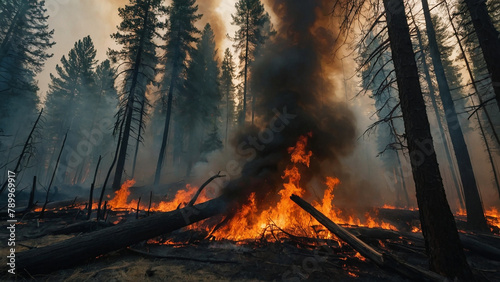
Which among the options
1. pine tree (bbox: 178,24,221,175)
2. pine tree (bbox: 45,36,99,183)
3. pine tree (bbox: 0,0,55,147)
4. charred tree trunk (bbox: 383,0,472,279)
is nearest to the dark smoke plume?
Result: charred tree trunk (bbox: 383,0,472,279)

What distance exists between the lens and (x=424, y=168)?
3.90 metres

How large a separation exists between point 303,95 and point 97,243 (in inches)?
382

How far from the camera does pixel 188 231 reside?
6.72m

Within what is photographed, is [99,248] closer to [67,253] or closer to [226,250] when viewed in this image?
[67,253]

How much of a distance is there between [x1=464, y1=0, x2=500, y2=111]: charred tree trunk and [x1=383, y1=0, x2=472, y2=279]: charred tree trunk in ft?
10.4

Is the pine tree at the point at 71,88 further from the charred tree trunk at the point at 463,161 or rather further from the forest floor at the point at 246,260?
the charred tree trunk at the point at 463,161

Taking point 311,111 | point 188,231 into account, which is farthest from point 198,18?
point 188,231

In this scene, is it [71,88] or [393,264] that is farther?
[71,88]

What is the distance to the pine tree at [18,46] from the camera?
21.3m

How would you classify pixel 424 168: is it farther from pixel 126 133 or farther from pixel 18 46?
pixel 18 46

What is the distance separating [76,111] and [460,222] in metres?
47.6

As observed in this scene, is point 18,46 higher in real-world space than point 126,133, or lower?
higher

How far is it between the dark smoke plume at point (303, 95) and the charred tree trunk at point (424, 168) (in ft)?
17.4

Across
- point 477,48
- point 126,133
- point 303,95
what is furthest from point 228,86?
point 477,48
